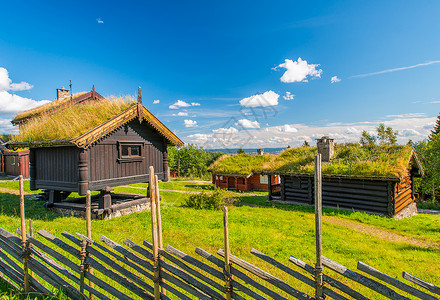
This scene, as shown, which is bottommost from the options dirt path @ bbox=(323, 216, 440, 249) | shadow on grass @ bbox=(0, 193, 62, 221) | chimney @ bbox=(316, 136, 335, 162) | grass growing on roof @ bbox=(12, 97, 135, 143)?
dirt path @ bbox=(323, 216, 440, 249)

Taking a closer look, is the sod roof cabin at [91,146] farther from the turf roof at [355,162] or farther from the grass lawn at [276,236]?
the turf roof at [355,162]

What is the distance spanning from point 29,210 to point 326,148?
18.2 meters

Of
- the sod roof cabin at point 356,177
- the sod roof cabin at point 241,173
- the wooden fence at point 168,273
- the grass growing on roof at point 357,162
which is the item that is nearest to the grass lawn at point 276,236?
the wooden fence at point 168,273

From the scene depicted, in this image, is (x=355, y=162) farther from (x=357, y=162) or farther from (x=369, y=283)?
(x=369, y=283)

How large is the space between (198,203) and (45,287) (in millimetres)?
10053

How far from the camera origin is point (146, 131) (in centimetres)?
1234

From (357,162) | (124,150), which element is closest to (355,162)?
(357,162)

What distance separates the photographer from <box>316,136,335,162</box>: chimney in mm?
17828

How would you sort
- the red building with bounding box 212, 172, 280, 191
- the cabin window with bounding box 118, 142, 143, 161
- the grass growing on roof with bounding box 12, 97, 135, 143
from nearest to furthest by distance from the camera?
the grass growing on roof with bounding box 12, 97, 135, 143, the cabin window with bounding box 118, 142, 143, 161, the red building with bounding box 212, 172, 280, 191

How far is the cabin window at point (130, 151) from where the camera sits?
35.9 feet

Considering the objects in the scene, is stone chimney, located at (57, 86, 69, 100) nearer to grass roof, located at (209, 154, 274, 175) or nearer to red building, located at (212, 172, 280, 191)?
grass roof, located at (209, 154, 274, 175)

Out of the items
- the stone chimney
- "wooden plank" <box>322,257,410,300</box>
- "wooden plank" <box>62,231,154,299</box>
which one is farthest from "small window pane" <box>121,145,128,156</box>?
the stone chimney

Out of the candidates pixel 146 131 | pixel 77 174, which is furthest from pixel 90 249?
pixel 146 131

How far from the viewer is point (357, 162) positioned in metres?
15.8
